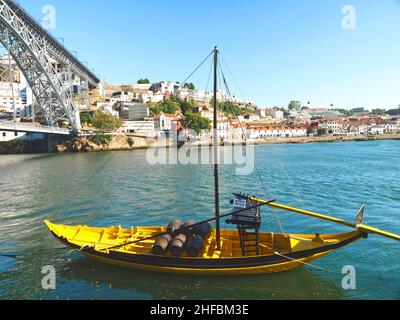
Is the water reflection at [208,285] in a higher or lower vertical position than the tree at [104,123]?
lower

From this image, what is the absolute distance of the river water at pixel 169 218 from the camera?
391 inches

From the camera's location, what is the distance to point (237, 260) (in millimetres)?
9945

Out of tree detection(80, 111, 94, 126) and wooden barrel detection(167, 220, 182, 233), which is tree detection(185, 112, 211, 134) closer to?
tree detection(80, 111, 94, 126)

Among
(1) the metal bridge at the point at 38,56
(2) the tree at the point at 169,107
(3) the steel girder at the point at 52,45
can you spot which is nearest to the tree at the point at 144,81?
(2) the tree at the point at 169,107

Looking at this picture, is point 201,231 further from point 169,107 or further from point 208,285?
point 169,107

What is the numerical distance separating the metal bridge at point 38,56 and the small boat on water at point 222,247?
151ft

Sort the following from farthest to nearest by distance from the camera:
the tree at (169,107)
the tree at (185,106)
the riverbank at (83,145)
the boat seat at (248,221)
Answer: the tree at (185,106) → the tree at (169,107) → the riverbank at (83,145) → the boat seat at (248,221)

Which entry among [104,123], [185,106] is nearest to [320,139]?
[185,106]

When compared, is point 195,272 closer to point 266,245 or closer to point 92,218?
point 266,245

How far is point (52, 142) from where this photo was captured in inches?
2734

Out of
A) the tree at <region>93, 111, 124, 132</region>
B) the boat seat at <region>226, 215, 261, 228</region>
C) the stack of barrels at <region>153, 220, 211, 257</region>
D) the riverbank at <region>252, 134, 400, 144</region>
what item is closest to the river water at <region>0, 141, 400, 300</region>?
the stack of barrels at <region>153, 220, 211, 257</region>

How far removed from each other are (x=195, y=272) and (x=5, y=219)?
14228mm

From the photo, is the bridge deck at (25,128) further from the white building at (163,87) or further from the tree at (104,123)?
the white building at (163,87)

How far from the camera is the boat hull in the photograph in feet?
32.7
